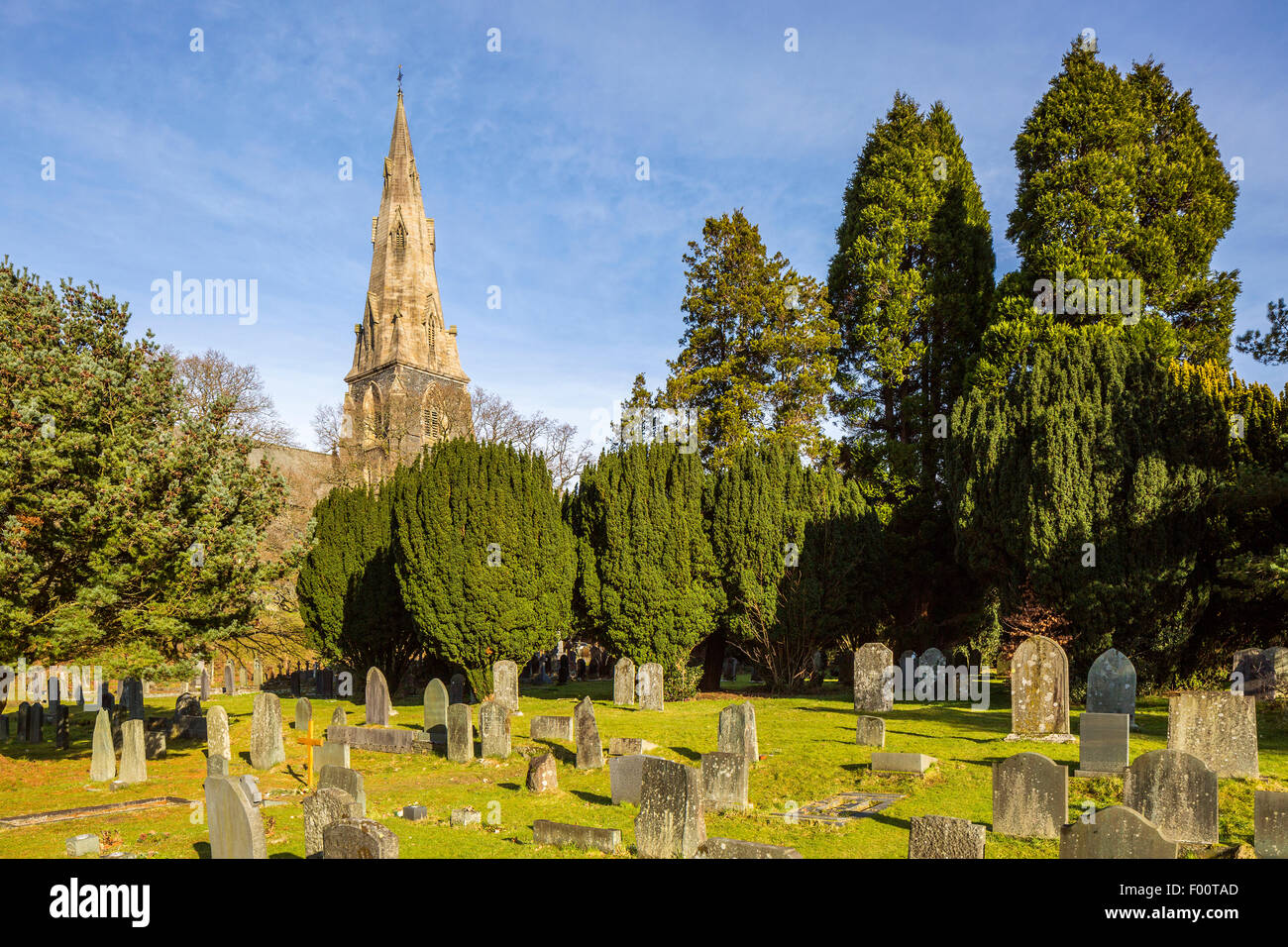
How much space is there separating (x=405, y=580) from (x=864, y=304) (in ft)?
56.4

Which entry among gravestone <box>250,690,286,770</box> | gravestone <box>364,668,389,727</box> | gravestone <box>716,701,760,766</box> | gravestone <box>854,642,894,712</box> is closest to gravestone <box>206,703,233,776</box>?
gravestone <box>250,690,286,770</box>

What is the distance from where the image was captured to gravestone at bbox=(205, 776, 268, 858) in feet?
24.3

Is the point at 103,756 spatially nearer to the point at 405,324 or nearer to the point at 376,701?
the point at 376,701

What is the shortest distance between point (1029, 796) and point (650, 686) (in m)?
11.8

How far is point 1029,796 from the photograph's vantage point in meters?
9.29

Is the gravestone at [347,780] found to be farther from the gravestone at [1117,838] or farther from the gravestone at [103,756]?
the gravestone at [1117,838]

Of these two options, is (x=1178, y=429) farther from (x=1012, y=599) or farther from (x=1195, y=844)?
(x=1195, y=844)

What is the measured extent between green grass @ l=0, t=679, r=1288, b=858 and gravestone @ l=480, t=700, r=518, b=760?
0.71 ft

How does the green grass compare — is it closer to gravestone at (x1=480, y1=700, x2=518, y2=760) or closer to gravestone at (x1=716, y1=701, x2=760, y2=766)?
gravestone at (x1=480, y1=700, x2=518, y2=760)

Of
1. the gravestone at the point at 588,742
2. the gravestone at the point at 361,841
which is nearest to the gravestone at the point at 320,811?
the gravestone at the point at 361,841

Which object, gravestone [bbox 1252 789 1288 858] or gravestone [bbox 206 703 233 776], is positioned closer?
gravestone [bbox 1252 789 1288 858]

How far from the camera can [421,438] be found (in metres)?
53.9
